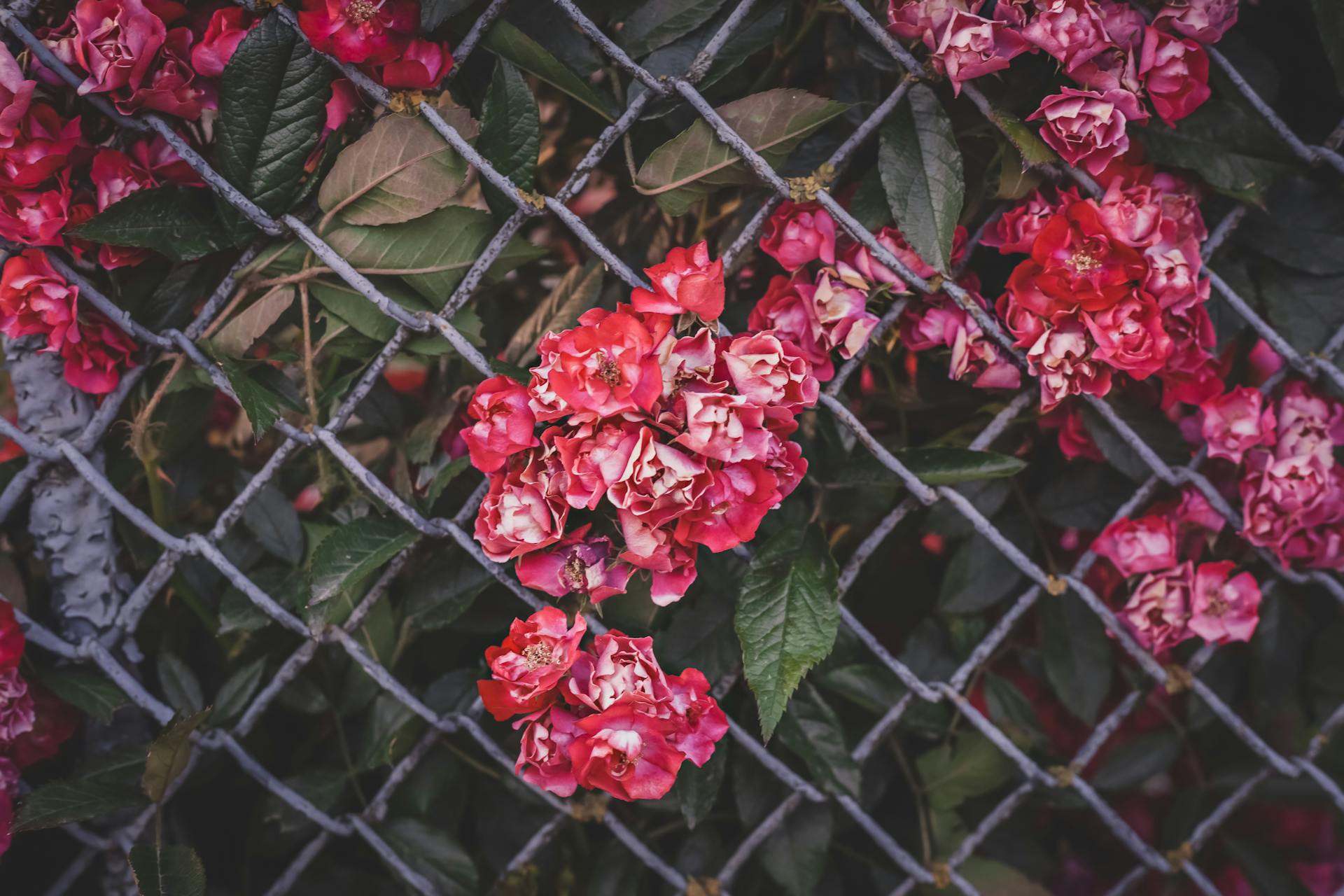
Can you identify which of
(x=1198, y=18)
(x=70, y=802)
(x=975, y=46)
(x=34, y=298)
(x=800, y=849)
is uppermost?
(x=1198, y=18)

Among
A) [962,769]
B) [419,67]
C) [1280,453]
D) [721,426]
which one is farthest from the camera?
[962,769]

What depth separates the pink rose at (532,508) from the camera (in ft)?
2.12

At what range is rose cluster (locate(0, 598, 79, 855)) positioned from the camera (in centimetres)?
76

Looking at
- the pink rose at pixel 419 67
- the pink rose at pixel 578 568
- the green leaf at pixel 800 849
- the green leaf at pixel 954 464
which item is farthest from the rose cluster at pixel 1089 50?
the green leaf at pixel 800 849

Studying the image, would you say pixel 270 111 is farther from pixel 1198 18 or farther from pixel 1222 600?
pixel 1222 600

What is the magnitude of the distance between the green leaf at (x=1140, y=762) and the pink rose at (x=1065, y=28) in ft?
2.52

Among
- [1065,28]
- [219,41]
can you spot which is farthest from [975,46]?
[219,41]

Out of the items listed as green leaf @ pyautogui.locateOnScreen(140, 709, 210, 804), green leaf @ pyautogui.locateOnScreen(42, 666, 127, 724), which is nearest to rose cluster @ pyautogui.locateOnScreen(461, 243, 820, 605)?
green leaf @ pyautogui.locateOnScreen(140, 709, 210, 804)

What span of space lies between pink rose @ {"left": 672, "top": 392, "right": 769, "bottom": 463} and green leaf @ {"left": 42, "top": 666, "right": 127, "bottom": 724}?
2.06 feet

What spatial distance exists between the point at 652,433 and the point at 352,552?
32 cm

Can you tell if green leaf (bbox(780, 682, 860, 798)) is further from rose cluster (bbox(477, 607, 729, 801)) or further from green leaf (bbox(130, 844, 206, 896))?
green leaf (bbox(130, 844, 206, 896))

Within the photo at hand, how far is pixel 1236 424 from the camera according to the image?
0.80 m

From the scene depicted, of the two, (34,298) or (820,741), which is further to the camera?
(820,741)

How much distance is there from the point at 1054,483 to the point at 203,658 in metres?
Answer: 0.96
